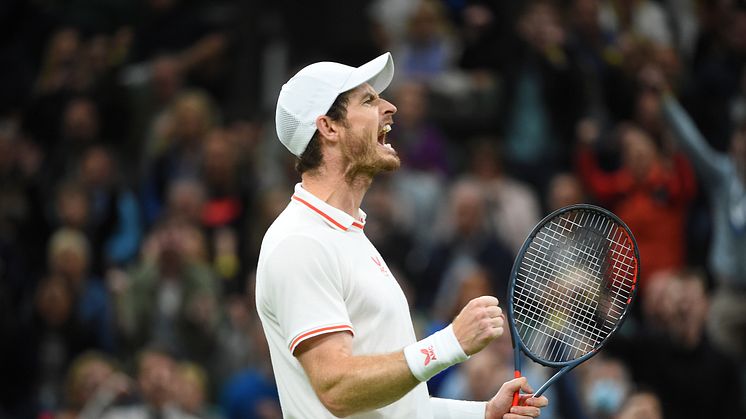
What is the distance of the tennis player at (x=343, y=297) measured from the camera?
378 centimetres

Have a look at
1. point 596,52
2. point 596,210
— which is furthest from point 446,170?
point 596,210

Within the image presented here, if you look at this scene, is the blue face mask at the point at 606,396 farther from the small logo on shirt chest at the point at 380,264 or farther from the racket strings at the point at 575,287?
the small logo on shirt chest at the point at 380,264

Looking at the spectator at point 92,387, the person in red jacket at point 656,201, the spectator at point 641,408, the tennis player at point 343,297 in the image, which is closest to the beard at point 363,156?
the tennis player at point 343,297

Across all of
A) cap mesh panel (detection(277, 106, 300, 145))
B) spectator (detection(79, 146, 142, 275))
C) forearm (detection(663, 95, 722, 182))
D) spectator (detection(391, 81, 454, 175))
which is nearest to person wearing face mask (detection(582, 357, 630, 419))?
forearm (detection(663, 95, 722, 182))

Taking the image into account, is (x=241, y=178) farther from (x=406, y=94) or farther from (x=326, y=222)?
(x=326, y=222)

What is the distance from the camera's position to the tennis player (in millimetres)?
3777

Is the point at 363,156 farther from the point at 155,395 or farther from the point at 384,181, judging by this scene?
the point at 384,181

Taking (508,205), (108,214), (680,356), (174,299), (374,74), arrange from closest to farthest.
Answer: (374,74) < (680,356) < (508,205) < (174,299) < (108,214)

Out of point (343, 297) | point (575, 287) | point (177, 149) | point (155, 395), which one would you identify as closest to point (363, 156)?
point (343, 297)

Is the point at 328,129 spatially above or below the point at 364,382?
above

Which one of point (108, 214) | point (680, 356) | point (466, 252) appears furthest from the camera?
point (108, 214)

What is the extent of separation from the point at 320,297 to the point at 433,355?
0.37 meters

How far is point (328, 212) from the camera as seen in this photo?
4.12 m

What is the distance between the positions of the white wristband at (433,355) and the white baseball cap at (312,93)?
817mm
